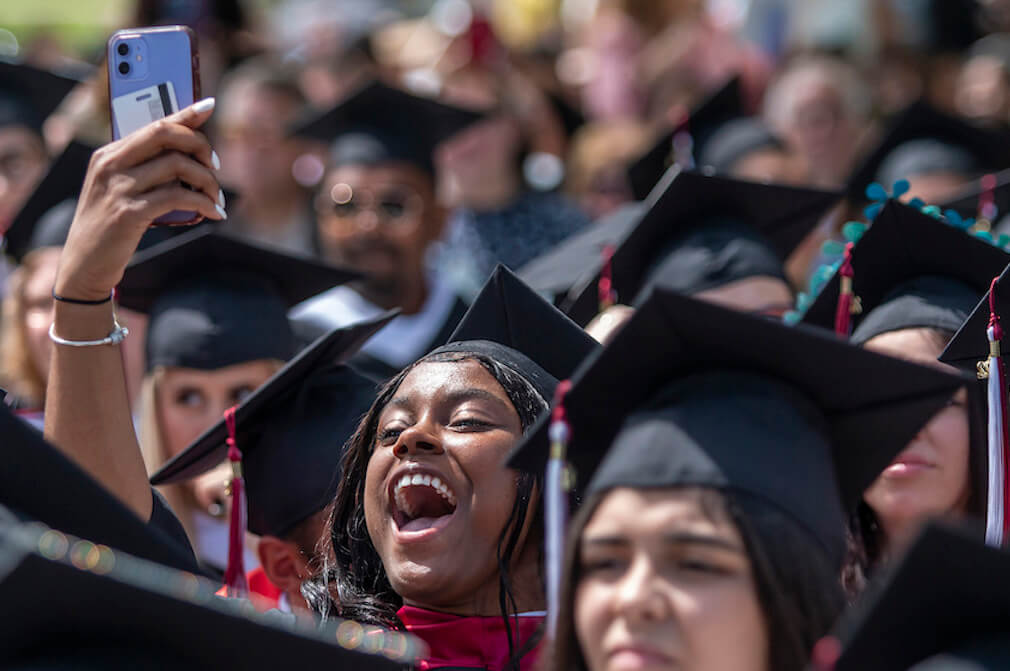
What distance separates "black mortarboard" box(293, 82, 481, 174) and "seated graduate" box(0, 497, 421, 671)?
13.3ft

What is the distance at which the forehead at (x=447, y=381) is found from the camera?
2.90 metres

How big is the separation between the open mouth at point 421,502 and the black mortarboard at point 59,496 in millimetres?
591

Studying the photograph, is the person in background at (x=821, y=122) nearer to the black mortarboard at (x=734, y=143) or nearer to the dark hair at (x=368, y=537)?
the black mortarboard at (x=734, y=143)

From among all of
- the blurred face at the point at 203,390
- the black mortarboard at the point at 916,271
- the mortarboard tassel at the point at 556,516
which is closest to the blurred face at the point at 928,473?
the black mortarboard at the point at 916,271

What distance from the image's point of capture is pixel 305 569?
11.5 feet

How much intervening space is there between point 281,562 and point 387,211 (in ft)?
8.51

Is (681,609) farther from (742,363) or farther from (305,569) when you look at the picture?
(305,569)

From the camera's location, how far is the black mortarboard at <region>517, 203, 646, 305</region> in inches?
175

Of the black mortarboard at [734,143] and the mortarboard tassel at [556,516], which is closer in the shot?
the mortarboard tassel at [556,516]

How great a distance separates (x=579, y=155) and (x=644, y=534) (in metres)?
5.63

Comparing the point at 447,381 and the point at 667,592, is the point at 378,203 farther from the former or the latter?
the point at 667,592

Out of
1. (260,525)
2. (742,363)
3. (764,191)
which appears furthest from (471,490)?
(764,191)

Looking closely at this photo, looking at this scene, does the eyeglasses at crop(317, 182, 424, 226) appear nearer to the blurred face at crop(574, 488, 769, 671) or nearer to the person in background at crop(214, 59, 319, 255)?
the person in background at crop(214, 59, 319, 255)

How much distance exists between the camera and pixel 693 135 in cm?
618
